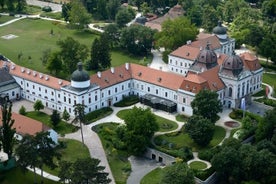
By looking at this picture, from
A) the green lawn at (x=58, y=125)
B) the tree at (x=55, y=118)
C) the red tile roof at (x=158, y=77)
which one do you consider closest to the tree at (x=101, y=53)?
the red tile roof at (x=158, y=77)

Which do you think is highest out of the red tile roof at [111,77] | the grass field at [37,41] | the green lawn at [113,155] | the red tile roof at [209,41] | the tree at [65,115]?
the red tile roof at [209,41]

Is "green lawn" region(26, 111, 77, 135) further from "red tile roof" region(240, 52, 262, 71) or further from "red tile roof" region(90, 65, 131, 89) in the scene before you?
"red tile roof" region(240, 52, 262, 71)

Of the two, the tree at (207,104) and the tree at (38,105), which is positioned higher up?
the tree at (207,104)

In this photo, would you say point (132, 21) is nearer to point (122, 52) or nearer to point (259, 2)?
point (122, 52)

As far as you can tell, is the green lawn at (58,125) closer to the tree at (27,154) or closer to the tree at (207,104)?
the tree at (27,154)

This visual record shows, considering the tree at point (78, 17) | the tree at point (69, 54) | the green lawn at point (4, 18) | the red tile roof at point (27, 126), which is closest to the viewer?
the red tile roof at point (27, 126)

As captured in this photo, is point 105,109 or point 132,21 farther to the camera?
point 132,21

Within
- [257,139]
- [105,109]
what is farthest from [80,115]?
[257,139]

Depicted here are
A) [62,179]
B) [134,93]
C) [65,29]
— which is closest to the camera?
[62,179]

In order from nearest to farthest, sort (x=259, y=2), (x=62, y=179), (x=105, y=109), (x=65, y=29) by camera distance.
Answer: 1. (x=62, y=179)
2. (x=105, y=109)
3. (x=65, y=29)
4. (x=259, y=2)
